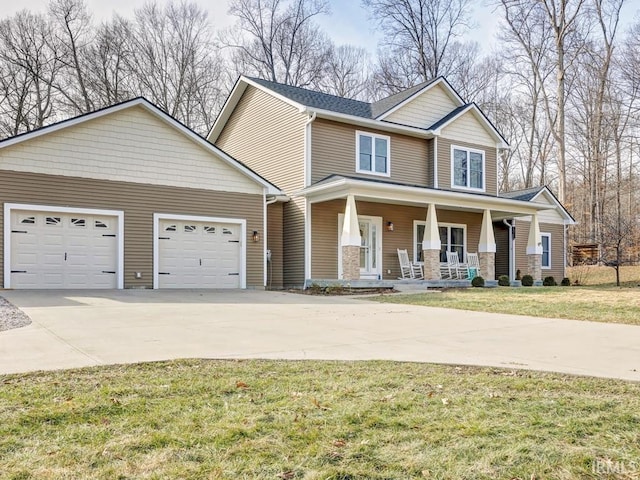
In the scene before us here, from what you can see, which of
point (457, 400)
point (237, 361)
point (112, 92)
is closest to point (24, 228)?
point (237, 361)

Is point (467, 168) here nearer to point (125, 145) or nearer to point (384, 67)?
point (125, 145)

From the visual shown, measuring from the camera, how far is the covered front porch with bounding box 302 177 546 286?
15.4 m

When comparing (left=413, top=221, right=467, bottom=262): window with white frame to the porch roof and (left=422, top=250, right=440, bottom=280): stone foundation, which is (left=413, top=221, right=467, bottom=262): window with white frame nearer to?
the porch roof

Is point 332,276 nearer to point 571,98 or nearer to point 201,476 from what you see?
point 201,476

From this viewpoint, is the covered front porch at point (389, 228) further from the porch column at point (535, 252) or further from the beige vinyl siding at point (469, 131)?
the beige vinyl siding at point (469, 131)

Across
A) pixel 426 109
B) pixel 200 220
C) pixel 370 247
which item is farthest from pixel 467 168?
pixel 200 220

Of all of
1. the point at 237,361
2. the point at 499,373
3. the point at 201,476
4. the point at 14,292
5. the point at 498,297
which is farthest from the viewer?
the point at 498,297

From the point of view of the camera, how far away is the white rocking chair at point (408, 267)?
18.2 m

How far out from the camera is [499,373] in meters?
4.61

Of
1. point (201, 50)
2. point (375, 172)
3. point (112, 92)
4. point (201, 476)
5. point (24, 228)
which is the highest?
point (201, 50)

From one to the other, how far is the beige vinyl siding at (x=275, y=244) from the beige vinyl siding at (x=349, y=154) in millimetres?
1813

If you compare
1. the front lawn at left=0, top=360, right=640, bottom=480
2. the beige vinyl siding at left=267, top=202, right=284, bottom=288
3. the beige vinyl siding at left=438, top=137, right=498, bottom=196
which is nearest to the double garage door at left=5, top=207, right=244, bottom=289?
the beige vinyl siding at left=267, top=202, right=284, bottom=288

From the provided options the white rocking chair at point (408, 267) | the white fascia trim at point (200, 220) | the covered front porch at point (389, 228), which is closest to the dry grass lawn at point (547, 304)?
the covered front porch at point (389, 228)

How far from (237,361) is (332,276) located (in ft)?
40.2
